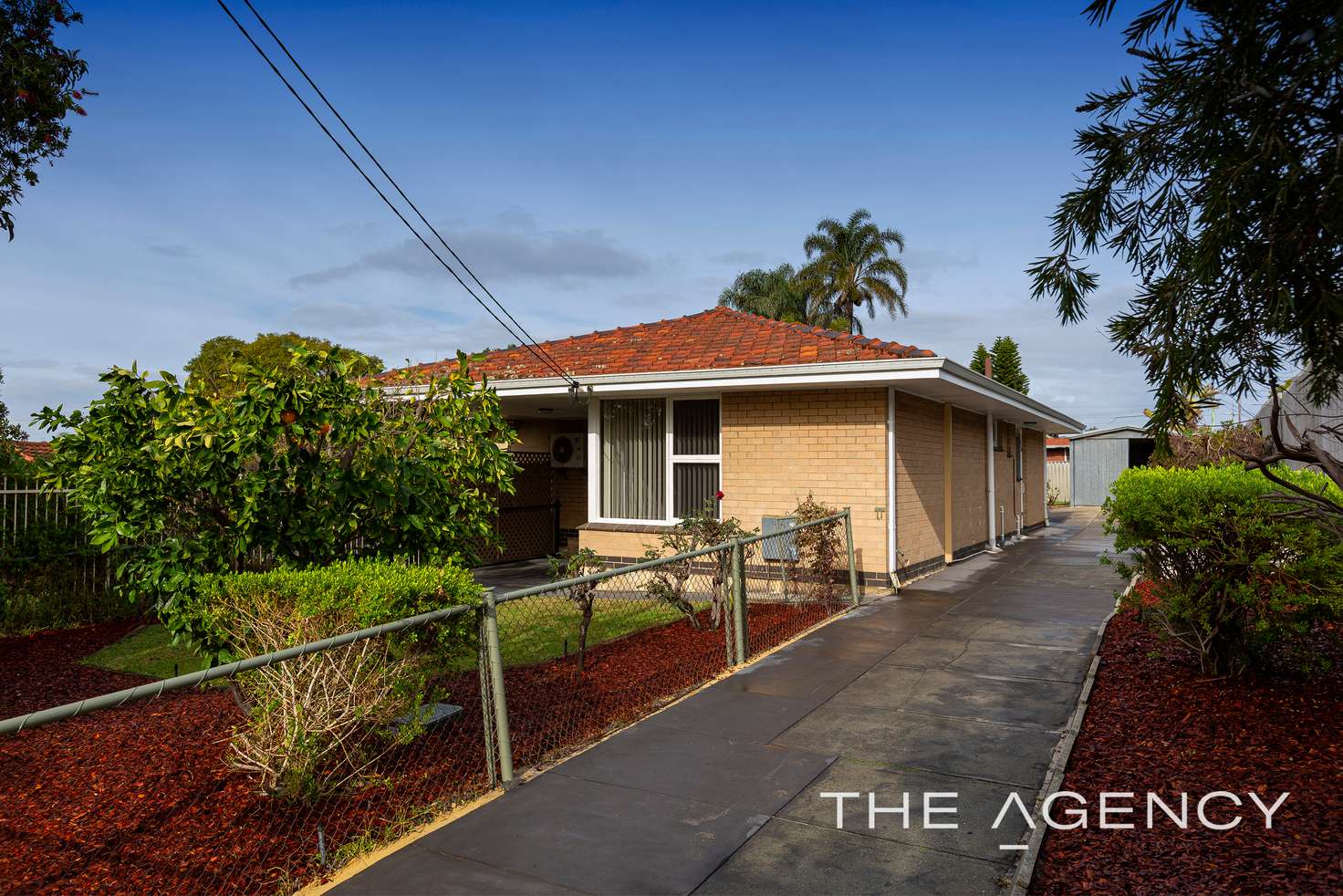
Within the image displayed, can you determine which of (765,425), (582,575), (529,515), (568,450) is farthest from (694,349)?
(582,575)

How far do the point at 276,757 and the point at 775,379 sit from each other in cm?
751

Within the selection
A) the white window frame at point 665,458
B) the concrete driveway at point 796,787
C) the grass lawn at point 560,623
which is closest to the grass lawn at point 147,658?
the grass lawn at point 560,623

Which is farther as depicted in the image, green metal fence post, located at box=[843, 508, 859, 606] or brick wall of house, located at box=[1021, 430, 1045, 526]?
brick wall of house, located at box=[1021, 430, 1045, 526]

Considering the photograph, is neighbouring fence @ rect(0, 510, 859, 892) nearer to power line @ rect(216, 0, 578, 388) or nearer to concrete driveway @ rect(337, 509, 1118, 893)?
concrete driveway @ rect(337, 509, 1118, 893)

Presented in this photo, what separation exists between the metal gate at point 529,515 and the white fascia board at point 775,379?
10.8 feet

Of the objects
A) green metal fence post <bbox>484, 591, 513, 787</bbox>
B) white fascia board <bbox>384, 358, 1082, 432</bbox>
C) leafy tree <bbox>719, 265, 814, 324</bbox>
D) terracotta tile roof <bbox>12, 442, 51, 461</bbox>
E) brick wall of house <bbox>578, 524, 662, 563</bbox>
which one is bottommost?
green metal fence post <bbox>484, 591, 513, 787</bbox>

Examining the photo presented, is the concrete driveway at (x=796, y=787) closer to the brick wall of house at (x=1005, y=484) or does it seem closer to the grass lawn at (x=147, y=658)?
the grass lawn at (x=147, y=658)

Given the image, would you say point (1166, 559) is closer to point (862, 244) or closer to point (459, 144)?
point (459, 144)

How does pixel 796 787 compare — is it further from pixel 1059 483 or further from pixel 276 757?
A: pixel 1059 483

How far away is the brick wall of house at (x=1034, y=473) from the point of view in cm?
2192

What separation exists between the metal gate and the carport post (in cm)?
812

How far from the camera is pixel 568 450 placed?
1622cm

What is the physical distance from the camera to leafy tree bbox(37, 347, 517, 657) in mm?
4648

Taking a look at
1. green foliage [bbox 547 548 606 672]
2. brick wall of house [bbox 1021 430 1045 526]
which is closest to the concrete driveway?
green foliage [bbox 547 548 606 672]
